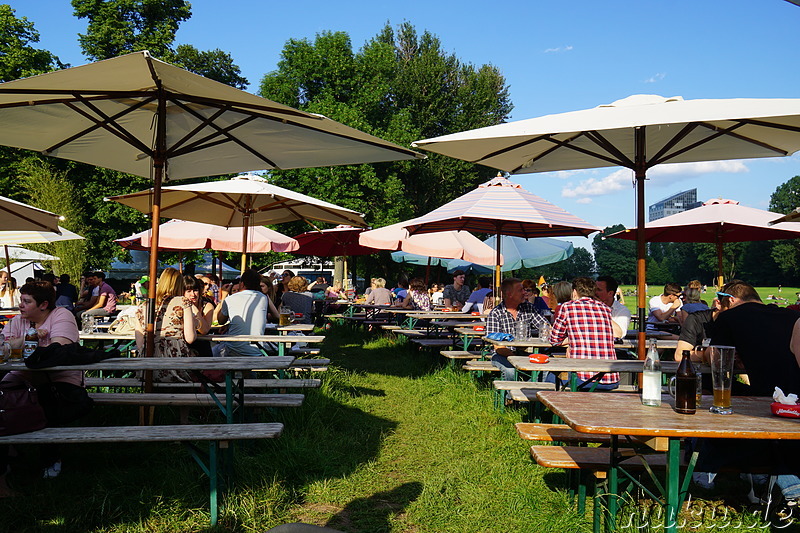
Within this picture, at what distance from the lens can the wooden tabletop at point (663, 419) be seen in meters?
2.72

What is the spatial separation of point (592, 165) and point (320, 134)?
295 centimetres

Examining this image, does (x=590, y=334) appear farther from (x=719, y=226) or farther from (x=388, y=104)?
(x=388, y=104)

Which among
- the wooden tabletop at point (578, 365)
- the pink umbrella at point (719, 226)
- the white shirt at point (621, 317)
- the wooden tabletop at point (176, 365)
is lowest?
the wooden tabletop at point (578, 365)

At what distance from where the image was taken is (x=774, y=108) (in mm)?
3844

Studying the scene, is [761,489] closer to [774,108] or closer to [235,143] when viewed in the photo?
[774,108]

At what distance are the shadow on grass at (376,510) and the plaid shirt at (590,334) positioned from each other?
5.92 ft

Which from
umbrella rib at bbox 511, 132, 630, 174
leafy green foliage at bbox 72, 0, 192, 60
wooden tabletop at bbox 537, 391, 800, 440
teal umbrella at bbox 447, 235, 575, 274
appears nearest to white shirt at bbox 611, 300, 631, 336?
umbrella rib at bbox 511, 132, 630, 174

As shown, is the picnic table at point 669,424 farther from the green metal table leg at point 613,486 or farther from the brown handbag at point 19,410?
the brown handbag at point 19,410

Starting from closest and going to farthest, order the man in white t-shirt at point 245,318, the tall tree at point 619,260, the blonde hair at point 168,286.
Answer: the blonde hair at point 168,286
the man in white t-shirt at point 245,318
the tall tree at point 619,260

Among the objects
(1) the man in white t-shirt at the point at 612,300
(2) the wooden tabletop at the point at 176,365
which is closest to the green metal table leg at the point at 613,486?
(2) the wooden tabletop at the point at 176,365

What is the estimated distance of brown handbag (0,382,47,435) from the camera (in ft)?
12.7

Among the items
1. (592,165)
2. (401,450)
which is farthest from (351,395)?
(592,165)

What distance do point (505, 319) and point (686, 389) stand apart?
4278 mm

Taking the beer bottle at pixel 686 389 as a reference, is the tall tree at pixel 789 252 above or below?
above
